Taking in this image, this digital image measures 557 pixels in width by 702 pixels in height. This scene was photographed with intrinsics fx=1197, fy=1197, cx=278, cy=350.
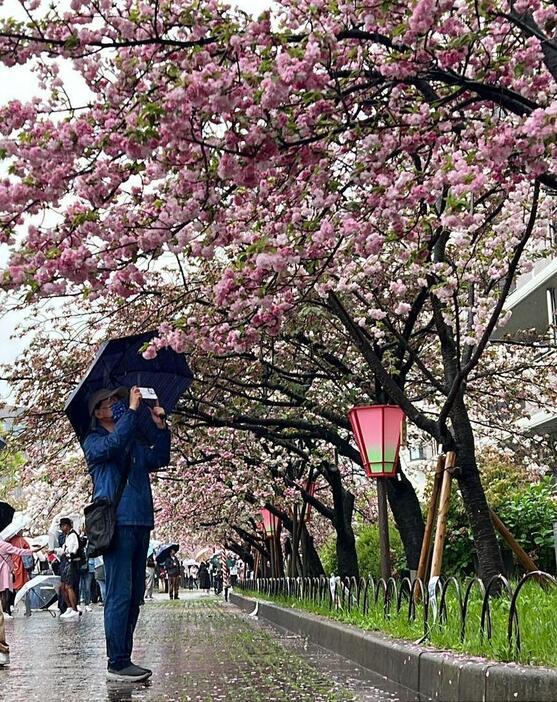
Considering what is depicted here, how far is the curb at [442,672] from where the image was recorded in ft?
18.7

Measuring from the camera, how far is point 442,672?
6902mm

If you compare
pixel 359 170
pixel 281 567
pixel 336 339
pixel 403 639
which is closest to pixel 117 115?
pixel 359 170

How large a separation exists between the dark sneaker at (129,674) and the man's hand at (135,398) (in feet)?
5.92

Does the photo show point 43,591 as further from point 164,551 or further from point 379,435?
point 164,551

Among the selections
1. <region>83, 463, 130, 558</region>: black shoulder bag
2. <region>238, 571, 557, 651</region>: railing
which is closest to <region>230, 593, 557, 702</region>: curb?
<region>238, 571, 557, 651</region>: railing

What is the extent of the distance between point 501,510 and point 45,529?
101 feet

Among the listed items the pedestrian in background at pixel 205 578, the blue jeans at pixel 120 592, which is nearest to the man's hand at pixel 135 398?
the blue jeans at pixel 120 592

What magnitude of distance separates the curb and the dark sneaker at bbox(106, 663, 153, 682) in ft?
5.62

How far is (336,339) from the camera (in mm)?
17203

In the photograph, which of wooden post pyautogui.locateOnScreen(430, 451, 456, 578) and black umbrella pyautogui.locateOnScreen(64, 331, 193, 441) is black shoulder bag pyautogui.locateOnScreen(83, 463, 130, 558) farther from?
wooden post pyautogui.locateOnScreen(430, 451, 456, 578)

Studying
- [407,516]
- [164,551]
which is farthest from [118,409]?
[164,551]

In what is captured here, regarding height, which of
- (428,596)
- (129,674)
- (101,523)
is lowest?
(129,674)

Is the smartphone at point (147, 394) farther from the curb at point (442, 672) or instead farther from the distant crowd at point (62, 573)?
the distant crowd at point (62, 573)

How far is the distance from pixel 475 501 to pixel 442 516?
1.26 meters
